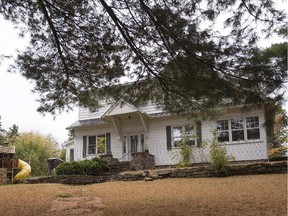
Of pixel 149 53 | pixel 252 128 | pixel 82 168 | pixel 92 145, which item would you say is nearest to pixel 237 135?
pixel 252 128

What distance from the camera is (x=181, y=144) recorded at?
17.3 meters

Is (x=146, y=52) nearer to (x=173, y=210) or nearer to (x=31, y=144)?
(x=173, y=210)

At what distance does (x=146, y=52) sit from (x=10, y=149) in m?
12.0

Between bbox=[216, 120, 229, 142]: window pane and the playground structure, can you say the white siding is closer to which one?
bbox=[216, 120, 229, 142]: window pane

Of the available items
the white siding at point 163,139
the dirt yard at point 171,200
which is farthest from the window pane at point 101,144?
the dirt yard at point 171,200

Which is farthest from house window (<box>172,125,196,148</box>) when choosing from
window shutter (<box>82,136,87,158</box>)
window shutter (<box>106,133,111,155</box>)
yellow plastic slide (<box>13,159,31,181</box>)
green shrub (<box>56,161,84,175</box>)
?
yellow plastic slide (<box>13,159,31,181</box>)

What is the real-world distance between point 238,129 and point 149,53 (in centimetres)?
1099

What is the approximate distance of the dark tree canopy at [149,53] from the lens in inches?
219

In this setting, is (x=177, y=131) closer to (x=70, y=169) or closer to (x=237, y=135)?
(x=237, y=135)

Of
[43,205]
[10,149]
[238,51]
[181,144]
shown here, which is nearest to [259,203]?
[238,51]

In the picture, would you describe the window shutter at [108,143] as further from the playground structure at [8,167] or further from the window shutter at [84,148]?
the playground structure at [8,167]

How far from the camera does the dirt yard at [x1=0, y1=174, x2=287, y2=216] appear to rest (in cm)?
704

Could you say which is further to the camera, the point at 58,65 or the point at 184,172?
the point at 184,172

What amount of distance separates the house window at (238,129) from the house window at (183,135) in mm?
1339
